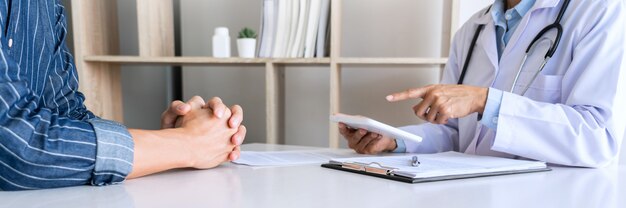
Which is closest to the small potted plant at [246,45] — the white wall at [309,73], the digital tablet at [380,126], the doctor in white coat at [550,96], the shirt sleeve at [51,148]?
the white wall at [309,73]

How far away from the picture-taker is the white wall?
2123 millimetres

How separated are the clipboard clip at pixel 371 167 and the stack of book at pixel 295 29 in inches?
37.0

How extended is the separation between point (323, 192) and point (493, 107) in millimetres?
485

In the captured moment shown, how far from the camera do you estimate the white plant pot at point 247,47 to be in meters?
1.95

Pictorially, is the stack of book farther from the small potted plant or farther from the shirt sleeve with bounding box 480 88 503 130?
the shirt sleeve with bounding box 480 88 503 130

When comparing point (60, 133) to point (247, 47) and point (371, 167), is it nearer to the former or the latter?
point (371, 167)

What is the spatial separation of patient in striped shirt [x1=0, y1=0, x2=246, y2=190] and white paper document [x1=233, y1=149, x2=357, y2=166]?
2.6 inches

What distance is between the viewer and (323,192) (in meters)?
0.80

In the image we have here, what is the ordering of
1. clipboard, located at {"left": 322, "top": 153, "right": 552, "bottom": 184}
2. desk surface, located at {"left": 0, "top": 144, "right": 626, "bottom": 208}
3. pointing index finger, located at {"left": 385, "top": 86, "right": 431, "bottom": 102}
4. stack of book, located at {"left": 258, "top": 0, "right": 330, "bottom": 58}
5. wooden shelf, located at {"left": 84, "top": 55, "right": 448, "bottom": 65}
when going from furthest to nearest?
1. stack of book, located at {"left": 258, "top": 0, "right": 330, "bottom": 58}
2. wooden shelf, located at {"left": 84, "top": 55, "right": 448, "bottom": 65}
3. pointing index finger, located at {"left": 385, "top": 86, "right": 431, "bottom": 102}
4. clipboard, located at {"left": 322, "top": 153, "right": 552, "bottom": 184}
5. desk surface, located at {"left": 0, "top": 144, "right": 626, "bottom": 208}

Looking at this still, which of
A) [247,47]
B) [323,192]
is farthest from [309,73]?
[323,192]

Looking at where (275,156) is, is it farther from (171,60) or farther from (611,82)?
(171,60)

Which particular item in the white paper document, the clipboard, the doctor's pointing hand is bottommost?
the white paper document

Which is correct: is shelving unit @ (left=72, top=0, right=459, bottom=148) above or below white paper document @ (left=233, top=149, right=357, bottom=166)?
above

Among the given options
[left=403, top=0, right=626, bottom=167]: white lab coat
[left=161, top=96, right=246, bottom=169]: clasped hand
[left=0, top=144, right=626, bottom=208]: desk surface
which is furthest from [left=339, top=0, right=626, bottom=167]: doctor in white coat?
[left=161, top=96, right=246, bottom=169]: clasped hand
